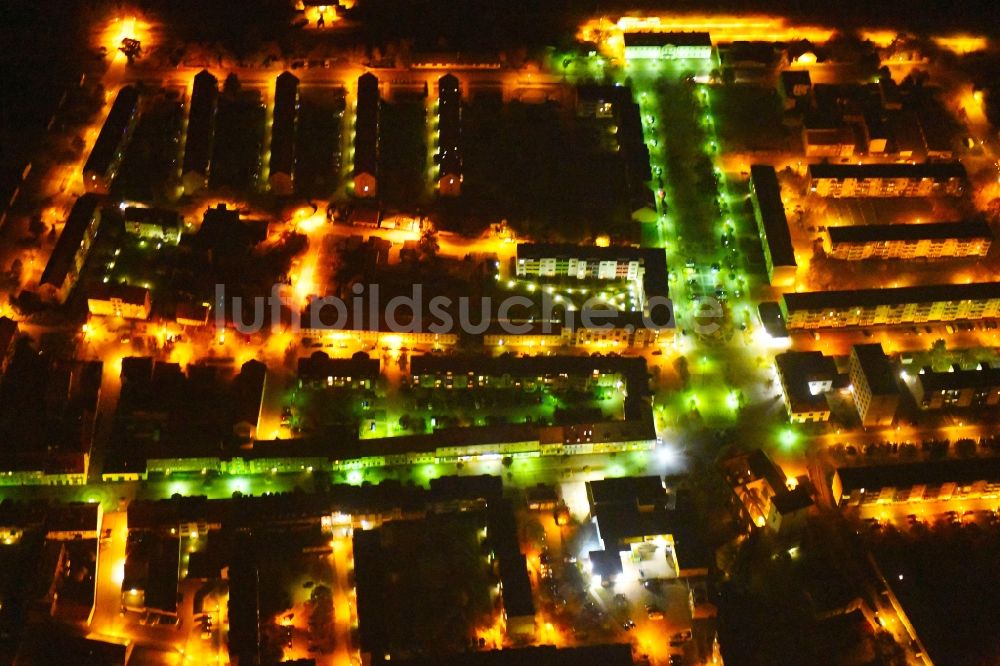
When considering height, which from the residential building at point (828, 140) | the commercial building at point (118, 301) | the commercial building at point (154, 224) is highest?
the residential building at point (828, 140)

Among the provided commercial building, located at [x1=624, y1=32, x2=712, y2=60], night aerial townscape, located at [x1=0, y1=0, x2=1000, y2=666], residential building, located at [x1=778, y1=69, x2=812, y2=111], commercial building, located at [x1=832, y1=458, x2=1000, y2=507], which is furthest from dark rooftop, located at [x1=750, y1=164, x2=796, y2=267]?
commercial building, located at [x1=832, y1=458, x2=1000, y2=507]

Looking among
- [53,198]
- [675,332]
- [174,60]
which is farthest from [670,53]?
[53,198]

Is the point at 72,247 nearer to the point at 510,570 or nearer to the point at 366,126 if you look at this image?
the point at 366,126

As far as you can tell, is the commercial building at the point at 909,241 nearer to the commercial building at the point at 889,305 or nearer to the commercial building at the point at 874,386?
the commercial building at the point at 889,305

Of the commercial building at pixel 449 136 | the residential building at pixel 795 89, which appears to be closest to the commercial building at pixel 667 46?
the residential building at pixel 795 89

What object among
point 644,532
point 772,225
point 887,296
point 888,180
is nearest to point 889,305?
point 887,296

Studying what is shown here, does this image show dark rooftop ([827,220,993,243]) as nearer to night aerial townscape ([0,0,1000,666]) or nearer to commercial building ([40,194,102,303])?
night aerial townscape ([0,0,1000,666])
